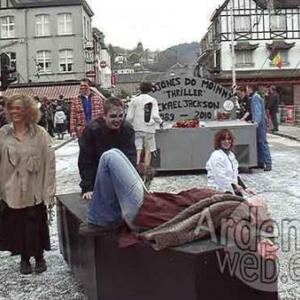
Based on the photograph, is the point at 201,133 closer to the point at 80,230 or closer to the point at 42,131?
the point at 42,131

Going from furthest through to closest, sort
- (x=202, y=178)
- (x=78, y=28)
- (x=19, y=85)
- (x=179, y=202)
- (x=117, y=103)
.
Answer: (x=78, y=28), (x=19, y=85), (x=202, y=178), (x=117, y=103), (x=179, y=202)

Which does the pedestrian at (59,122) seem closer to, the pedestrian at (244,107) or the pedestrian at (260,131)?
the pedestrian at (244,107)

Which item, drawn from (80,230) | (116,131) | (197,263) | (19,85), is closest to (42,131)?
(116,131)

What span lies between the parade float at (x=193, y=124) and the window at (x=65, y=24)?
4173 cm

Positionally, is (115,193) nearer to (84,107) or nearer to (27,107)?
(27,107)

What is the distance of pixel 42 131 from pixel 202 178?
6.51 meters

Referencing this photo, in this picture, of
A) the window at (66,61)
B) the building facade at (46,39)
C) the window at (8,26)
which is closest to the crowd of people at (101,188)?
the window at (66,61)

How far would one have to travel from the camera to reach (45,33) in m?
53.9

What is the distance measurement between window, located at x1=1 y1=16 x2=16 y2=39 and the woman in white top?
4917 centimetres

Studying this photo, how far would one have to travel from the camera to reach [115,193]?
14.7ft

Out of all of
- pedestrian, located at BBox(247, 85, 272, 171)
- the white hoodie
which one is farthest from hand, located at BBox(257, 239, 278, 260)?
pedestrian, located at BBox(247, 85, 272, 171)

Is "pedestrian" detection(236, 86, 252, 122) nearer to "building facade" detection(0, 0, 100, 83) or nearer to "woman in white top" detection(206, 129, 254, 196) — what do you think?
"woman in white top" detection(206, 129, 254, 196)

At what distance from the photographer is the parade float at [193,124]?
12273 mm

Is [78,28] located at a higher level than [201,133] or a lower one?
higher
